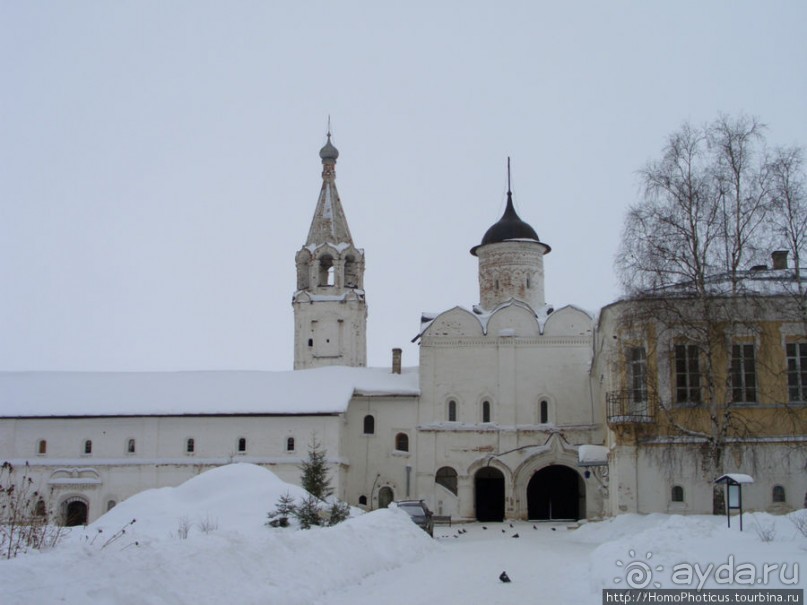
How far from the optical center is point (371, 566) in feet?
45.2

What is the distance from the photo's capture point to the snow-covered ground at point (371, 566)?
8.77 meters

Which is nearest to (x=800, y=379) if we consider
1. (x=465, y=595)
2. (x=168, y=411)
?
(x=465, y=595)

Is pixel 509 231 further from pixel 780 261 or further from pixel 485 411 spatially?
pixel 780 261

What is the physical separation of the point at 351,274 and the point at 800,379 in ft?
84.6

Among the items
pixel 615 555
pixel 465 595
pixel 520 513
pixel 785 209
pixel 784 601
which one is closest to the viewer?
pixel 784 601

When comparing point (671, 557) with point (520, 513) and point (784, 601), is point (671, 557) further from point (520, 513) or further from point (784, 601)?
point (520, 513)

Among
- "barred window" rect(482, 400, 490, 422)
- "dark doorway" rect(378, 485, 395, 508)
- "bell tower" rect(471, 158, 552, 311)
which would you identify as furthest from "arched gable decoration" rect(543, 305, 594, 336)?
"dark doorway" rect(378, 485, 395, 508)

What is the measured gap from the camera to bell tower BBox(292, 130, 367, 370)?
47031 mm

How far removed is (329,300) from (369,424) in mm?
9386

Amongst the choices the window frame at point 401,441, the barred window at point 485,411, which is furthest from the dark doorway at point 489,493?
the window frame at point 401,441

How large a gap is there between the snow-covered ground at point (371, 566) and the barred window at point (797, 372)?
9.33 m

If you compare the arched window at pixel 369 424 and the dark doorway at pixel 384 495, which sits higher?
the arched window at pixel 369 424

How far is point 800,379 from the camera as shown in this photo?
85.7 ft

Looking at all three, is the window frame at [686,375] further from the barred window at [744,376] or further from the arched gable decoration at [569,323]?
the arched gable decoration at [569,323]
